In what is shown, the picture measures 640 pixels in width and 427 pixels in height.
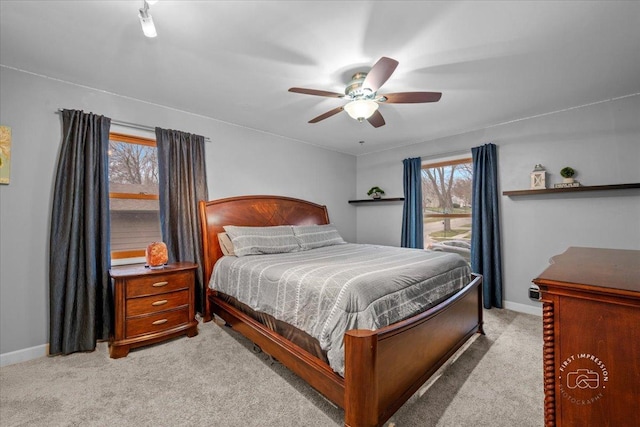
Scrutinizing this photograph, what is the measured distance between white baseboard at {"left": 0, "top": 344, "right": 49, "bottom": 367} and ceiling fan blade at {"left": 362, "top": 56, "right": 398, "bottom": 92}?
3.54 metres

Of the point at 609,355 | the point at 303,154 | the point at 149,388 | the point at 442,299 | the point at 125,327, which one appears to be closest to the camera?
the point at 609,355

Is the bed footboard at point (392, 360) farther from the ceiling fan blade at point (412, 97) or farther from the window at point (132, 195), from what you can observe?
the window at point (132, 195)

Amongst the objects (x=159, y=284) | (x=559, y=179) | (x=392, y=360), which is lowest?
(x=392, y=360)

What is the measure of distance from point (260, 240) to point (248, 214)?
68cm

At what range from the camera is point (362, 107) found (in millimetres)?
2369

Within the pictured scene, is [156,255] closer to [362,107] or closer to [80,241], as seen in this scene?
[80,241]

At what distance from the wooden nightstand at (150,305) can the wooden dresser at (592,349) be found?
2.77 metres

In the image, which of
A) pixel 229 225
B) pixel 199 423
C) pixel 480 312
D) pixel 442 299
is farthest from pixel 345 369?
pixel 229 225

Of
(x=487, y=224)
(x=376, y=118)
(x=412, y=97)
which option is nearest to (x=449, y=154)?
(x=487, y=224)

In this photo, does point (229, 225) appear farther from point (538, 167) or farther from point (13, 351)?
point (538, 167)

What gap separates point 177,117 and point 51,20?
1482mm

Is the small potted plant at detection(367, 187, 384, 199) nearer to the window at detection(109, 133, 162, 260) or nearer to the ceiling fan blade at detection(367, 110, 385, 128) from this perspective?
the ceiling fan blade at detection(367, 110, 385, 128)

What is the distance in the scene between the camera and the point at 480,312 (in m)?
2.74

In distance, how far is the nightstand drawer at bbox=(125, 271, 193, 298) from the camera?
7.87 feet
